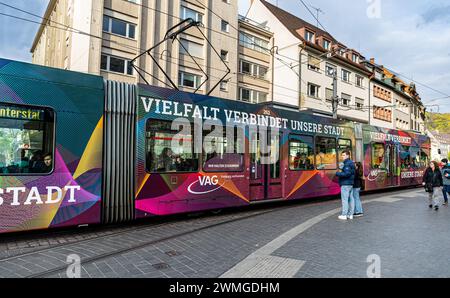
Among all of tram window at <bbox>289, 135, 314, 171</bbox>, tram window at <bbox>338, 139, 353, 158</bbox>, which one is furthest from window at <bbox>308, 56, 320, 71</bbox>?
tram window at <bbox>289, 135, 314, 171</bbox>

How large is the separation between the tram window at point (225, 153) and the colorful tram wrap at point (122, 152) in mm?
27

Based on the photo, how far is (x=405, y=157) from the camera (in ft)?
57.1

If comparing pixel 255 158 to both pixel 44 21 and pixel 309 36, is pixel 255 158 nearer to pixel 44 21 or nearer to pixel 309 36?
pixel 309 36

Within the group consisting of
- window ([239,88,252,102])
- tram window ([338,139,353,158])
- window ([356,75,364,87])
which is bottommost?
tram window ([338,139,353,158])

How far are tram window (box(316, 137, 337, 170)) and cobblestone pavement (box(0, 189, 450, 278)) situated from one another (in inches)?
148

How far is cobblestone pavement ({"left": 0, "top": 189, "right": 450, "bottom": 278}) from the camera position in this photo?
175 inches

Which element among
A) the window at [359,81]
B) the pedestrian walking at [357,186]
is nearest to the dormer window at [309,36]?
the window at [359,81]

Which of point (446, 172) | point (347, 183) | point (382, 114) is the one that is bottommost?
point (347, 183)

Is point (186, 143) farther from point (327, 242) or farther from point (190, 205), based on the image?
point (327, 242)

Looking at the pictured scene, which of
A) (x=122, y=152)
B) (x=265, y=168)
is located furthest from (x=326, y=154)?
(x=122, y=152)

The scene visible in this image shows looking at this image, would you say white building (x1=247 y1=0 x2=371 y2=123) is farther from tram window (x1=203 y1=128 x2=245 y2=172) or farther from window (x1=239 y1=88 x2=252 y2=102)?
tram window (x1=203 y1=128 x2=245 y2=172)

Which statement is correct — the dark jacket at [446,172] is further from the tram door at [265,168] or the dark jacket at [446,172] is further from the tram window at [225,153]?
the tram window at [225,153]

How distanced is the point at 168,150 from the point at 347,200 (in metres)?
4.67

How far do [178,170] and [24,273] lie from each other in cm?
386
